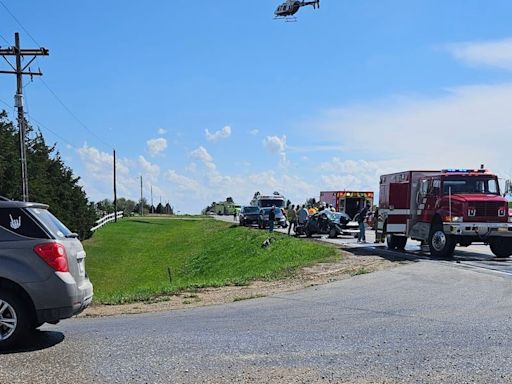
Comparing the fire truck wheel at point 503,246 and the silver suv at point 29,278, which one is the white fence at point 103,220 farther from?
the silver suv at point 29,278

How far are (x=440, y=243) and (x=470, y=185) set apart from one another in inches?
87.9

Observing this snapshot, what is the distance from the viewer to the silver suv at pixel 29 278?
7312 millimetres

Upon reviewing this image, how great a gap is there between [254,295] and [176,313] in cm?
233

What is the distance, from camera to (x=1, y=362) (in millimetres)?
6750

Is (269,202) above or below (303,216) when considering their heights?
above

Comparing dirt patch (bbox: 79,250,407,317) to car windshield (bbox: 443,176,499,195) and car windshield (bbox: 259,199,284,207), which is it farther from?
car windshield (bbox: 259,199,284,207)

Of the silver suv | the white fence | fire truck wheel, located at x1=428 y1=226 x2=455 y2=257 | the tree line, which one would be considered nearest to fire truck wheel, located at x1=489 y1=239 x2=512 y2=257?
fire truck wheel, located at x1=428 y1=226 x2=455 y2=257

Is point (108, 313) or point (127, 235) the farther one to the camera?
point (127, 235)

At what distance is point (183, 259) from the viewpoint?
127ft

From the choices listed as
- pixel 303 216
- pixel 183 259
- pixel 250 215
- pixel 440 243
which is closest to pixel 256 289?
pixel 440 243

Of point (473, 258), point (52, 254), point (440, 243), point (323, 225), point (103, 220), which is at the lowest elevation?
point (473, 258)

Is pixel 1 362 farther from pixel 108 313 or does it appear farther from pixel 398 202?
pixel 398 202

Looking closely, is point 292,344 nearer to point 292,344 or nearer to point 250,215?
point 292,344

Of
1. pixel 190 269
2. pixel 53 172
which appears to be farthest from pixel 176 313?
pixel 53 172
